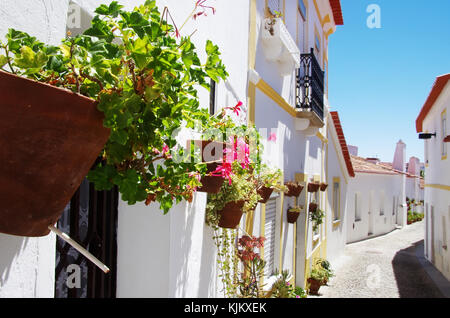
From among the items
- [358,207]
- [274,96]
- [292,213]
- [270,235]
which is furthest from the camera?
[358,207]

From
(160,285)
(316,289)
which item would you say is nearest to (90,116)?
(160,285)

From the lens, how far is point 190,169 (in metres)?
1.38

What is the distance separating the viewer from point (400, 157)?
30531 millimetres

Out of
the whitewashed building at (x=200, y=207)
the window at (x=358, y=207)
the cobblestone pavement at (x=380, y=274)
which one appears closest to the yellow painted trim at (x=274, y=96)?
the whitewashed building at (x=200, y=207)

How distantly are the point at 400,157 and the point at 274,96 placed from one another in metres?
27.6

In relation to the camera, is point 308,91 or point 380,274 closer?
point 308,91

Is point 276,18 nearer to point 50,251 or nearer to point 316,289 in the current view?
point 50,251

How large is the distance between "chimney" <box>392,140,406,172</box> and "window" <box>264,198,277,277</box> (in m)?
26.2

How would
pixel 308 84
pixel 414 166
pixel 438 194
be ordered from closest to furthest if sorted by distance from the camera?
pixel 308 84 → pixel 438 194 → pixel 414 166

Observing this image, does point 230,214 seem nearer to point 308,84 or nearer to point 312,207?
point 308,84

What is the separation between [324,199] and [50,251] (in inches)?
478

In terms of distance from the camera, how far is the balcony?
828 centimetres

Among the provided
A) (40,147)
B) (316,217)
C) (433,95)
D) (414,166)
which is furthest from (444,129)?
(414,166)

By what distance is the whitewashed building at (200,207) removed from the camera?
1.56 m
